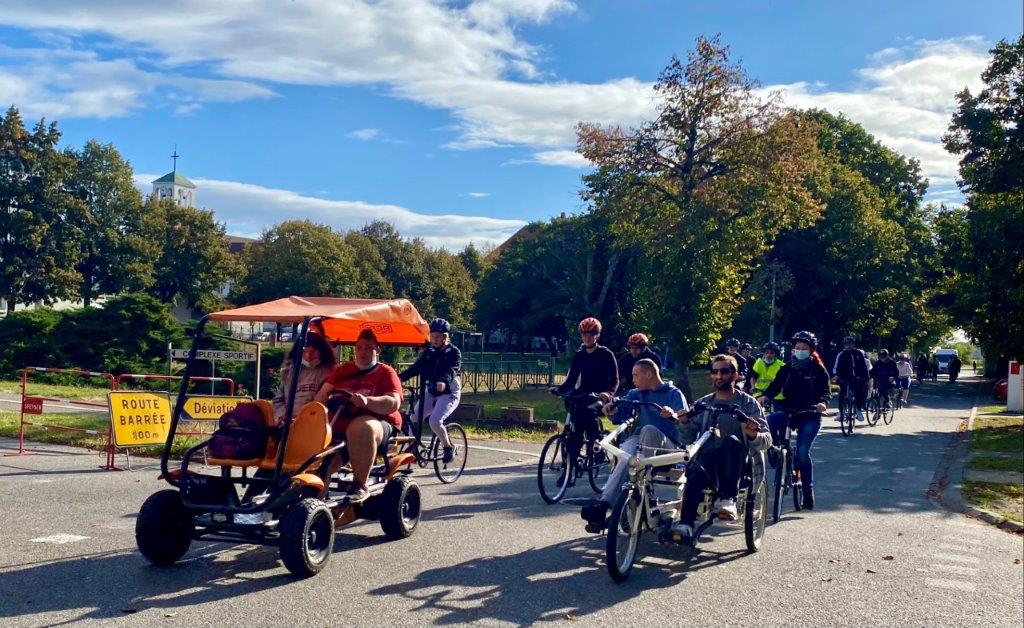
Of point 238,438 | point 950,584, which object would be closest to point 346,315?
point 238,438

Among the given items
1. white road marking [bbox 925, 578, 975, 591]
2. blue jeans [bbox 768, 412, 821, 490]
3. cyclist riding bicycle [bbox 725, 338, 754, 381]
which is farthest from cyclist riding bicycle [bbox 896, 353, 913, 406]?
white road marking [bbox 925, 578, 975, 591]

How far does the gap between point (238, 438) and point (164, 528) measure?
80 centimetres

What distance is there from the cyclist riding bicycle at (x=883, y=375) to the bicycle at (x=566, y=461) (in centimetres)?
1464

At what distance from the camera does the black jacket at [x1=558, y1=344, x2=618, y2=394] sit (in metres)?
10.8

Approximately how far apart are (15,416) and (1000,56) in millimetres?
25109

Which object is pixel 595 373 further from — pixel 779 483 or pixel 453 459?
pixel 453 459

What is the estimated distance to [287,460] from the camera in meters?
7.37

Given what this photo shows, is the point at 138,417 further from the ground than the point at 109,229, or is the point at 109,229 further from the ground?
the point at 109,229

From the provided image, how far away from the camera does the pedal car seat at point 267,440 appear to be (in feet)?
23.9

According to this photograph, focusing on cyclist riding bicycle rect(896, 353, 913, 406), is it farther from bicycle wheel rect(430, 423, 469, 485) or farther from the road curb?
bicycle wheel rect(430, 423, 469, 485)

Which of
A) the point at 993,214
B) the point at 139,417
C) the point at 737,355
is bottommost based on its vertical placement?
the point at 139,417

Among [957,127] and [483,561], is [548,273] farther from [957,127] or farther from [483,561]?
[483,561]

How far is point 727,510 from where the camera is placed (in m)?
7.69

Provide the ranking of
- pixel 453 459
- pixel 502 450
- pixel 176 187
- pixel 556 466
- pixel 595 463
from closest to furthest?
1. pixel 556 466
2. pixel 595 463
3. pixel 453 459
4. pixel 502 450
5. pixel 176 187
